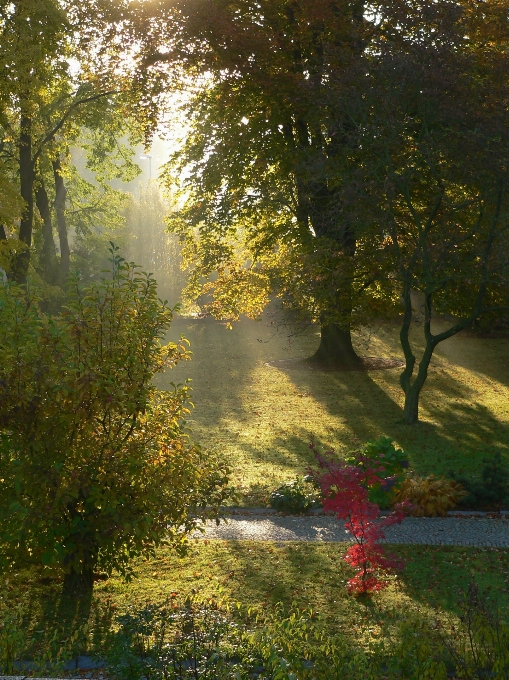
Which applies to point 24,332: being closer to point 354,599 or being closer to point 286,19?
point 354,599

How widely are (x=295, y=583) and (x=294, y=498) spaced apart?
3.01 meters

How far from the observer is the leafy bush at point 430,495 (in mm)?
10578

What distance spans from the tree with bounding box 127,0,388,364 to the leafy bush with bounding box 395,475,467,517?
258 inches

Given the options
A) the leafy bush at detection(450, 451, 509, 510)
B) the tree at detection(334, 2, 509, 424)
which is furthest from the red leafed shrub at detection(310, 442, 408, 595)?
the tree at detection(334, 2, 509, 424)

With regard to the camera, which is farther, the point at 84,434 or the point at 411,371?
the point at 411,371

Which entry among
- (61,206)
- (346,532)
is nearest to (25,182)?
(61,206)

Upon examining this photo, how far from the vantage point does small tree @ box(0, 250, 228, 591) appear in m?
6.55

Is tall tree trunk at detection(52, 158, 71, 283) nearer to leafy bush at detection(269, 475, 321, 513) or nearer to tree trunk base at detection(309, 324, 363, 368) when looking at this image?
tree trunk base at detection(309, 324, 363, 368)

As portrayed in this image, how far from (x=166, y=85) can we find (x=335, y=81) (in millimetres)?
6866

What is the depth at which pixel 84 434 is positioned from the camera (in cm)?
692

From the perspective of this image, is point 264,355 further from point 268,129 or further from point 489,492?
point 489,492

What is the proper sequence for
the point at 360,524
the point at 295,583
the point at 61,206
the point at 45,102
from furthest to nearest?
the point at 61,206 < the point at 45,102 < the point at 295,583 < the point at 360,524

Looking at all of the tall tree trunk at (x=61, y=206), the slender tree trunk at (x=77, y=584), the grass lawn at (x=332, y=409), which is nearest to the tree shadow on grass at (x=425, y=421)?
the grass lawn at (x=332, y=409)

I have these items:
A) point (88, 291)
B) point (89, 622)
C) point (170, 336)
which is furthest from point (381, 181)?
point (170, 336)
